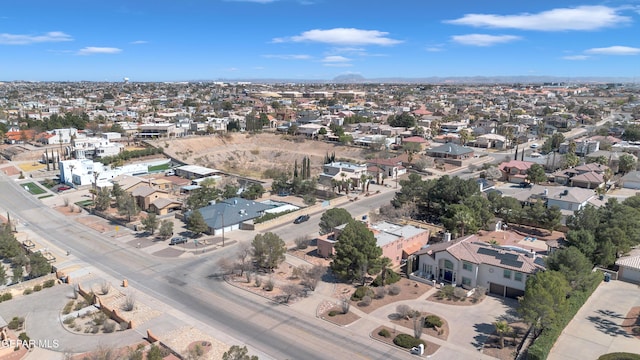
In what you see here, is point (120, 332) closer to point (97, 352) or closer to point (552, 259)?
point (97, 352)

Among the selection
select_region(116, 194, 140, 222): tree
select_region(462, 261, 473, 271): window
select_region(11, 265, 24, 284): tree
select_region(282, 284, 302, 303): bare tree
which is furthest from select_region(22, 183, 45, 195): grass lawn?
select_region(462, 261, 473, 271): window

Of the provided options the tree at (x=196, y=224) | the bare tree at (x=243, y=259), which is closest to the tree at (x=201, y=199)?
the tree at (x=196, y=224)

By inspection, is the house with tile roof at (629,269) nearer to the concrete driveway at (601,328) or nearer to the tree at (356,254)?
the concrete driveway at (601,328)

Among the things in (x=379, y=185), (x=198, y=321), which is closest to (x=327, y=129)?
(x=379, y=185)

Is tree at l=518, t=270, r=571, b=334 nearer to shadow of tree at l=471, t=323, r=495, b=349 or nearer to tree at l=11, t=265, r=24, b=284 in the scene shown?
shadow of tree at l=471, t=323, r=495, b=349

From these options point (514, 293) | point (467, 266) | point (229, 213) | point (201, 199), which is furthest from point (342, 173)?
point (514, 293)
